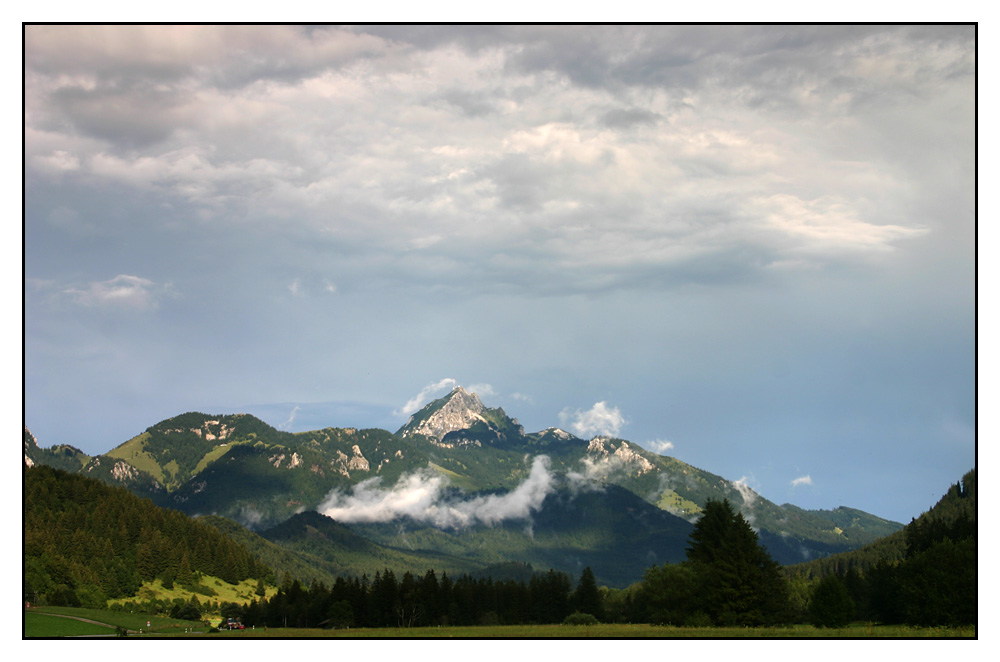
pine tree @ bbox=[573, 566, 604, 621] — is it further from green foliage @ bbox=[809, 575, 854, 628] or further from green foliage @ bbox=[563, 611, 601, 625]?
green foliage @ bbox=[809, 575, 854, 628]

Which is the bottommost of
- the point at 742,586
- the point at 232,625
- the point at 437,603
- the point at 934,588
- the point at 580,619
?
the point at 232,625

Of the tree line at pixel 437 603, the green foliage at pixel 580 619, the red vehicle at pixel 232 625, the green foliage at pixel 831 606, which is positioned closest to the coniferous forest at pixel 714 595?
the green foliage at pixel 831 606

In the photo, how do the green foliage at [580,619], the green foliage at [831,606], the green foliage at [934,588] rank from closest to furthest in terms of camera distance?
the green foliage at [934,588] → the green foliage at [831,606] → the green foliage at [580,619]

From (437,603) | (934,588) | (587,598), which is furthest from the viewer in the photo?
(587,598)

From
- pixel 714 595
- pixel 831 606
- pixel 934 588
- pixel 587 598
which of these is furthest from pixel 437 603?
pixel 934 588

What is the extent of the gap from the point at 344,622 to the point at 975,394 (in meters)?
126

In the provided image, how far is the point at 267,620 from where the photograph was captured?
17838 cm

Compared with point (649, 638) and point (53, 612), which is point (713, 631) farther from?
point (53, 612)

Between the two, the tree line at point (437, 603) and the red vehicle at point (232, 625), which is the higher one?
the tree line at point (437, 603)

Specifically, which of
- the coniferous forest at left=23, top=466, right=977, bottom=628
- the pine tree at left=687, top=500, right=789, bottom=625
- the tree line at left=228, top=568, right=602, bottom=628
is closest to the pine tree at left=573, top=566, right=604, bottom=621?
the tree line at left=228, top=568, right=602, bottom=628

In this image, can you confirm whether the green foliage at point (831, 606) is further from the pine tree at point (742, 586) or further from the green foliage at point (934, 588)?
the green foliage at point (934, 588)

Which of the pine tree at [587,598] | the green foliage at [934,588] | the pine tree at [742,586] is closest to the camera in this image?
the green foliage at [934,588]

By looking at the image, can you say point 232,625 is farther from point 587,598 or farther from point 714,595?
point 714,595

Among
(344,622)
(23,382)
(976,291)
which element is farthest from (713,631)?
(344,622)
